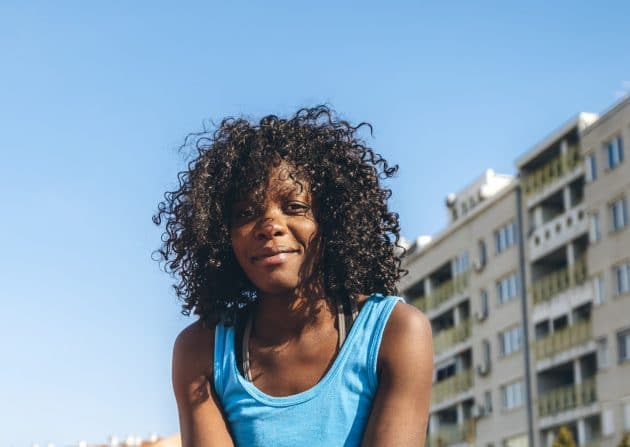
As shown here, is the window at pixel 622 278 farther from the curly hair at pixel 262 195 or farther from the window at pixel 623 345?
the curly hair at pixel 262 195

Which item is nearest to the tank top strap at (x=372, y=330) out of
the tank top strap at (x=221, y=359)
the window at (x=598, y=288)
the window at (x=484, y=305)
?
the tank top strap at (x=221, y=359)

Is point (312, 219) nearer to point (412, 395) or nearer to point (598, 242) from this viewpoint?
point (412, 395)

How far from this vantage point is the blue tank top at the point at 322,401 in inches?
139

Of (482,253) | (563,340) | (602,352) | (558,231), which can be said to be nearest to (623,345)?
(602,352)

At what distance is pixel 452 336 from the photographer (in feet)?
238

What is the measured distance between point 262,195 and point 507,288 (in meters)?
62.8

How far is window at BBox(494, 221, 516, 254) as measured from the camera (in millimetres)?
64938

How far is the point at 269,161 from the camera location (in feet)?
12.1

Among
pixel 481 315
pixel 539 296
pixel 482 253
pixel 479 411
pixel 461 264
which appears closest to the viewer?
pixel 539 296

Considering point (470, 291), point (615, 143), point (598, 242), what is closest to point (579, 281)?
point (598, 242)

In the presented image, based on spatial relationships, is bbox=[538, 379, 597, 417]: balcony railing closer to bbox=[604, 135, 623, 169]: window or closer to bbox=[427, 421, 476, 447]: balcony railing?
bbox=[604, 135, 623, 169]: window

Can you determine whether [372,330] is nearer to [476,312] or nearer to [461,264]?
[476,312]

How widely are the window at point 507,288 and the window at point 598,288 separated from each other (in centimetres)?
807

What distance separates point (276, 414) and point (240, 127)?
0.83m
